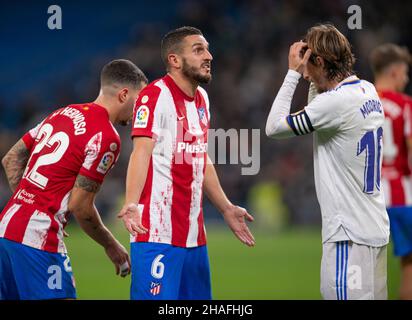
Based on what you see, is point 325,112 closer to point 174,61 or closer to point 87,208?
point 174,61

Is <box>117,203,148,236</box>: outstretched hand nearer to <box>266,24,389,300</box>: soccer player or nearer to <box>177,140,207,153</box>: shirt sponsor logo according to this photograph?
<box>177,140,207,153</box>: shirt sponsor logo

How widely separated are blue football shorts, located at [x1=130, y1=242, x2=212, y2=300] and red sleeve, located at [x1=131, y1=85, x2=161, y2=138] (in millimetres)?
699

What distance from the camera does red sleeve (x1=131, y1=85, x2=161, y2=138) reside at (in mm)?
4555

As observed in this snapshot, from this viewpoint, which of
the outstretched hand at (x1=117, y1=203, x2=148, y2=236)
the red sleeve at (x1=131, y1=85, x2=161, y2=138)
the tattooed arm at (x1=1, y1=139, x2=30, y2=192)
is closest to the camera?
the outstretched hand at (x1=117, y1=203, x2=148, y2=236)

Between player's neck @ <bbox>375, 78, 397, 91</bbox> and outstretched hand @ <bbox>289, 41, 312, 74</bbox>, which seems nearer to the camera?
outstretched hand @ <bbox>289, 41, 312, 74</bbox>

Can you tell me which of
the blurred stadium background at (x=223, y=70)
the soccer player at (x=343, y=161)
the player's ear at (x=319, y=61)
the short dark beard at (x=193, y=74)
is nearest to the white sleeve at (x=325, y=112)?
the soccer player at (x=343, y=161)

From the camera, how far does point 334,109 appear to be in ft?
14.2

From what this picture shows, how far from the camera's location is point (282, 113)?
4.45 meters

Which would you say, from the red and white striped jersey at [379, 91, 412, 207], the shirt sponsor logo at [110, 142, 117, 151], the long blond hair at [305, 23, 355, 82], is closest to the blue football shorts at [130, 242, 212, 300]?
the shirt sponsor logo at [110, 142, 117, 151]

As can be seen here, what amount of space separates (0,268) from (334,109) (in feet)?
7.55

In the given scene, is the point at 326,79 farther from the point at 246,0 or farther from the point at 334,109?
the point at 246,0

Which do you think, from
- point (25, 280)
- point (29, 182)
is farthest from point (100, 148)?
point (25, 280)
